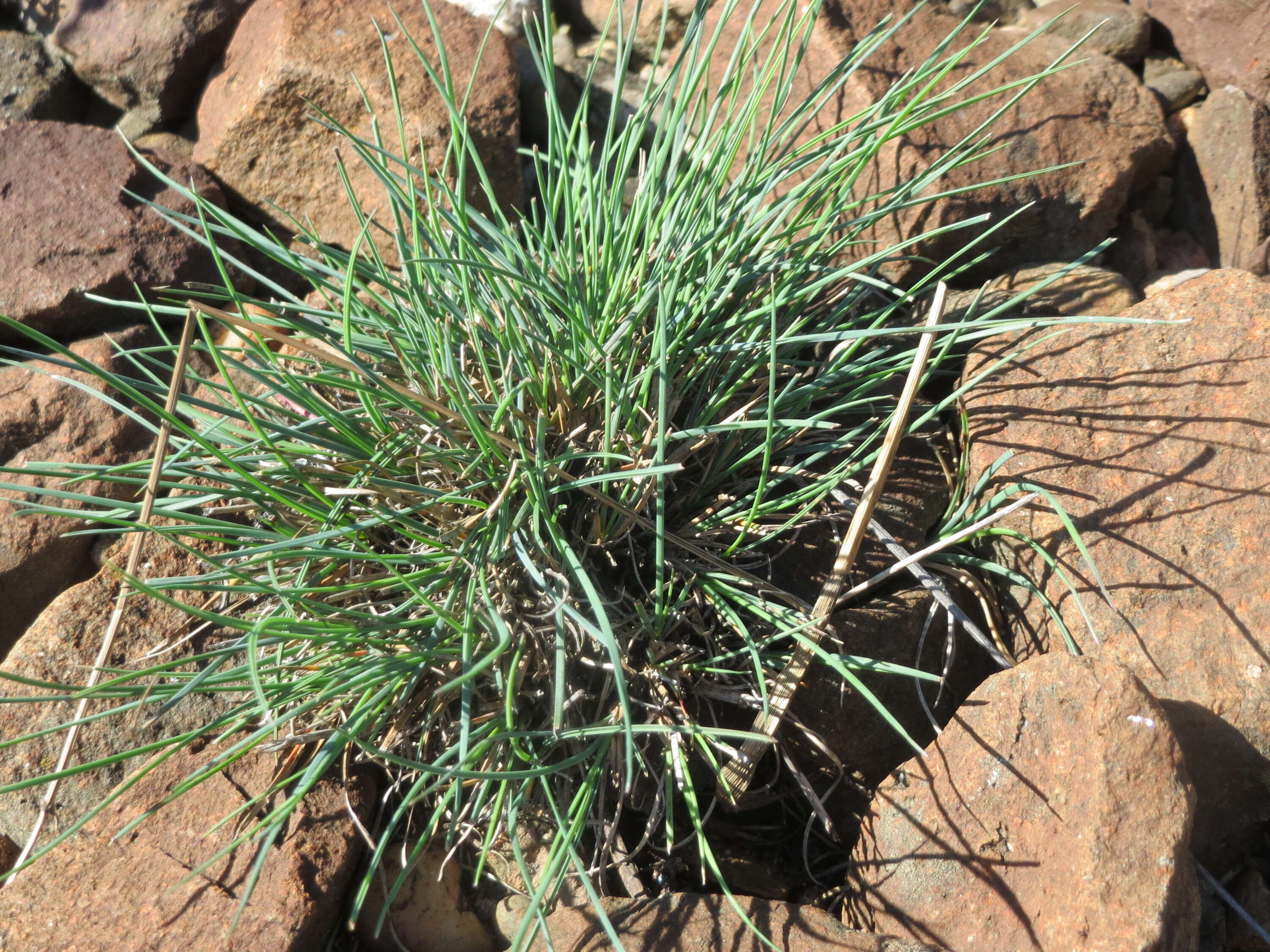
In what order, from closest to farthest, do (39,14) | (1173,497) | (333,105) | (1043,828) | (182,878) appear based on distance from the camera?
(1043,828) < (182,878) < (1173,497) < (333,105) < (39,14)

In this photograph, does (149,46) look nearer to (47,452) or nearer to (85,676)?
(47,452)

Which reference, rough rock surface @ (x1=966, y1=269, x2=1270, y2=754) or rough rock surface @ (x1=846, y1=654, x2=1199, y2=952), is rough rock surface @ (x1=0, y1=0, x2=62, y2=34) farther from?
A: rough rock surface @ (x1=846, y1=654, x2=1199, y2=952)

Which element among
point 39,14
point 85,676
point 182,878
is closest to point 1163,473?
point 182,878

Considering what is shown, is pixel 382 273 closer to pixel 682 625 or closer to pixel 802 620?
pixel 682 625

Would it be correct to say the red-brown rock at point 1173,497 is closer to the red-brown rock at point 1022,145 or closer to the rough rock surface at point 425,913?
the red-brown rock at point 1022,145

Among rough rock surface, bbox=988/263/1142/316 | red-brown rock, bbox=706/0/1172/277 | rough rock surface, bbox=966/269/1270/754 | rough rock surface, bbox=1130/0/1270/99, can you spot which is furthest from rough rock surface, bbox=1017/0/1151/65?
rough rock surface, bbox=966/269/1270/754

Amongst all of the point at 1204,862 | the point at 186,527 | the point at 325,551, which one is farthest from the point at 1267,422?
the point at 186,527
